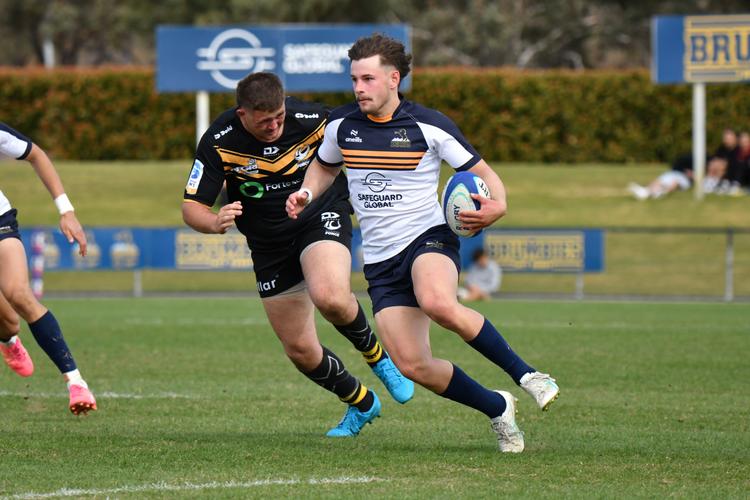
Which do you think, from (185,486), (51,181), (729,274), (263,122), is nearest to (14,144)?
(51,181)

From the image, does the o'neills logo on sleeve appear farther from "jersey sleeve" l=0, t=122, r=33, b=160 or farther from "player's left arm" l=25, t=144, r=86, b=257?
"jersey sleeve" l=0, t=122, r=33, b=160

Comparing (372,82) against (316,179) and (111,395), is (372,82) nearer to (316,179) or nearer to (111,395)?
(316,179)

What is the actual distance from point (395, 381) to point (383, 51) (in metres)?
2.05

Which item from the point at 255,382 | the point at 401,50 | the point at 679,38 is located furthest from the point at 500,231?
the point at 401,50

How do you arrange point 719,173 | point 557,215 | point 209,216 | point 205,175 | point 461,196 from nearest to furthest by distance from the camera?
point 461,196, point 209,216, point 205,175, point 557,215, point 719,173

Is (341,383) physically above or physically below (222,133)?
below

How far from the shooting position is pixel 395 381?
7.70 m

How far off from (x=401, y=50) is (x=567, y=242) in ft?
46.7

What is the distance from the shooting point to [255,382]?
34.9 feet

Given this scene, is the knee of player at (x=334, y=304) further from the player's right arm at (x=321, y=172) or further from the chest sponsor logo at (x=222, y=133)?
the chest sponsor logo at (x=222, y=133)

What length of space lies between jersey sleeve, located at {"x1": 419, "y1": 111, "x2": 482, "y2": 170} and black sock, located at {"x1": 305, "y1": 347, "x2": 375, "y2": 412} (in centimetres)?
164

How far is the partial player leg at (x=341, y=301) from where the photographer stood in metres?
7.35

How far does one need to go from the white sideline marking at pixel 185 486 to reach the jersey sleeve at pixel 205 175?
206cm

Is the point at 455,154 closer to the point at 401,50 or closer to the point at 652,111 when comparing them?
the point at 401,50
